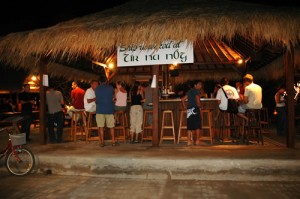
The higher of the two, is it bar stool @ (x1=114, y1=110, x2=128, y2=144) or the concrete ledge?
bar stool @ (x1=114, y1=110, x2=128, y2=144)

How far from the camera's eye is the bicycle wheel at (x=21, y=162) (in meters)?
6.11

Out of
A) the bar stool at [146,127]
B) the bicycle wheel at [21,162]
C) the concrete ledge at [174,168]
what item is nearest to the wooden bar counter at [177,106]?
the bar stool at [146,127]

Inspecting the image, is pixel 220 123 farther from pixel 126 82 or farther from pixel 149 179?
pixel 126 82

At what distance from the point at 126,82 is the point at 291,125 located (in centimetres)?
1031

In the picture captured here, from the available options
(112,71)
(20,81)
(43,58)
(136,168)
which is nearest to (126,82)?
(112,71)

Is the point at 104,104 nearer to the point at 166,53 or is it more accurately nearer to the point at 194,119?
the point at 166,53

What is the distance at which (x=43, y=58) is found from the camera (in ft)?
26.2

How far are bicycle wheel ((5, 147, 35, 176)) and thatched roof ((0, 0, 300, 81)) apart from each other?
2.74 meters

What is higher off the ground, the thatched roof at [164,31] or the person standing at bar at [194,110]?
the thatched roof at [164,31]

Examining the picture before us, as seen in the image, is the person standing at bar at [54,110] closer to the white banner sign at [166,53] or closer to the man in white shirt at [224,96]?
the white banner sign at [166,53]

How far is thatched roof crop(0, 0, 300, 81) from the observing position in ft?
20.2

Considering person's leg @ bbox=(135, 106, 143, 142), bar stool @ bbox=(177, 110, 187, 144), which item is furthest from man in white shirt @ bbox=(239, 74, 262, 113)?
person's leg @ bbox=(135, 106, 143, 142)

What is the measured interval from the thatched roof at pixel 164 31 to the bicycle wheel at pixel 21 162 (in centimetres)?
274

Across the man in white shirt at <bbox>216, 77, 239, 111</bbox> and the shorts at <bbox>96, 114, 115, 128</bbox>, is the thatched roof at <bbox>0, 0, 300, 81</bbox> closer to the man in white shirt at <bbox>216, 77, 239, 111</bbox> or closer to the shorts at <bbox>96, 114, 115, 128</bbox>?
the man in white shirt at <bbox>216, 77, 239, 111</bbox>
